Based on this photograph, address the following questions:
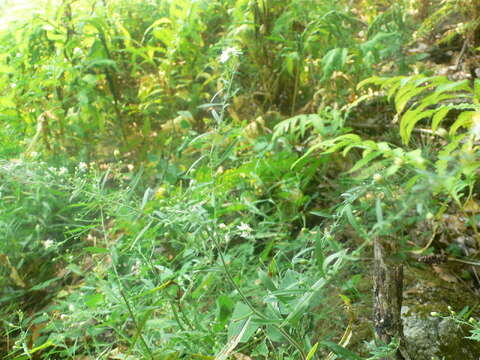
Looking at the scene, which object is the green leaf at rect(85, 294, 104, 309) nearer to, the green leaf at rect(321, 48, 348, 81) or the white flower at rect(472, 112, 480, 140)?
the white flower at rect(472, 112, 480, 140)

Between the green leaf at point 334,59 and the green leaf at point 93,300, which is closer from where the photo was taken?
the green leaf at point 93,300

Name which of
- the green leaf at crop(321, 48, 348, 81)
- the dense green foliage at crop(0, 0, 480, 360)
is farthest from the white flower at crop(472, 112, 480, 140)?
the green leaf at crop(321, 48, 348, 81)

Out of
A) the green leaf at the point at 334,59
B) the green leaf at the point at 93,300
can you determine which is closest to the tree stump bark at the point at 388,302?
the green leaf at the point at 93,300

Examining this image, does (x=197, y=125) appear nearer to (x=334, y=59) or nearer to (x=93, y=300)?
(x=334, y=59)

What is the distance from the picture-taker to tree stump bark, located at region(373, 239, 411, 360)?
3.77 feet

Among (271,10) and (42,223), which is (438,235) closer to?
(271,10)

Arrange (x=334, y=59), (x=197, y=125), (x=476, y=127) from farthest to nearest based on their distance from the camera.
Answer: (x=197, y=125)
(x=334, y=59)
(x=476, y=127)

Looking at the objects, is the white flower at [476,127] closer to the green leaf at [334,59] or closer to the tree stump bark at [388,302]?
the tree stump bark at [388,302]

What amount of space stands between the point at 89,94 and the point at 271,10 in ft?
4.04

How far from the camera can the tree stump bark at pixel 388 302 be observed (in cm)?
115

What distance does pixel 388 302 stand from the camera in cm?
116

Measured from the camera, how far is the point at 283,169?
7.00 ft

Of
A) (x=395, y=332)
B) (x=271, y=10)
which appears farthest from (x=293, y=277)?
(x=271, y=10)

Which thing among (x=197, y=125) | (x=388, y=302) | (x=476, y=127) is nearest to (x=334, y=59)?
(x=197, y=125)
